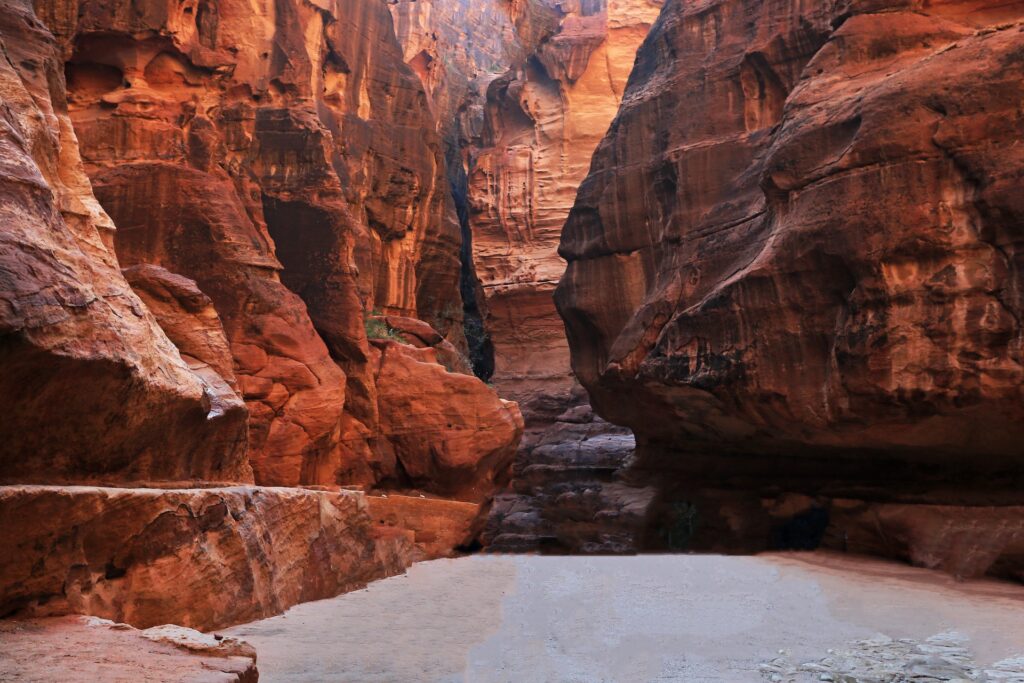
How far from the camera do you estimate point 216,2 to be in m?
17.5

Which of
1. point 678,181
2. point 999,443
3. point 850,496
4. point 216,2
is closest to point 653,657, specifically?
point 999,443

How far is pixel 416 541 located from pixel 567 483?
10.9 metres

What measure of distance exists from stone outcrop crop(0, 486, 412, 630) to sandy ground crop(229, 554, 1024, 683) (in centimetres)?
31

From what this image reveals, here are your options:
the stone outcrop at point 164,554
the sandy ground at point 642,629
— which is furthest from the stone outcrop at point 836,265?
the stone outcrop at point 164,554

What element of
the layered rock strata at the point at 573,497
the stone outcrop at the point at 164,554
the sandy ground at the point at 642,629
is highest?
the stone outcrop at the point at 164,554

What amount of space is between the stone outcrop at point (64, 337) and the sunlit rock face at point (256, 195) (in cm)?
497

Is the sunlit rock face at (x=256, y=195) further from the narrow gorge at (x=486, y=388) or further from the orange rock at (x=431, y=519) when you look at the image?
the orange rock at (x=431, y=519)

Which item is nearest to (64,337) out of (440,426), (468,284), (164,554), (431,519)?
(164,554)

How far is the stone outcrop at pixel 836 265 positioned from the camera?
11.0m

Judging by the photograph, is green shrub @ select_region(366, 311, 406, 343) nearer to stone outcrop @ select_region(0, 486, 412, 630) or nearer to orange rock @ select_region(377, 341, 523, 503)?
orange rock @ select_region(377, 341, 523, 503)

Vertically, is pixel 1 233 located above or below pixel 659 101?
below

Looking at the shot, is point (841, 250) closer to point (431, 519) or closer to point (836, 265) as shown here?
point (836, 265)

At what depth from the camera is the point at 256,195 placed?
56.5ft

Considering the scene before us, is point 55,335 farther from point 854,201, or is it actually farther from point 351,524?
point 854,201
